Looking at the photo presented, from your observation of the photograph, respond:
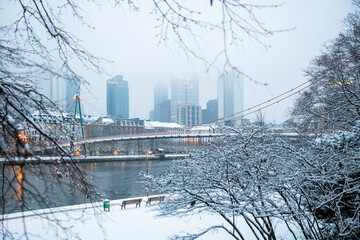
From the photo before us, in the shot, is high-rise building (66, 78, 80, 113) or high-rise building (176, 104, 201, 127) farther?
high-rise building (176, 104, 201, 127)

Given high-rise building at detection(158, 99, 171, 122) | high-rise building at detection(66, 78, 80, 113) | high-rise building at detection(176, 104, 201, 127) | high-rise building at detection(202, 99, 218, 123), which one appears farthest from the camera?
high-rise building at detection(158, 99, 171, 122)

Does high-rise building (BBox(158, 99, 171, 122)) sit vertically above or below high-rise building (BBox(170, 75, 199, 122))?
above

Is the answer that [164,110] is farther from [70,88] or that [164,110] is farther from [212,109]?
[70,88]

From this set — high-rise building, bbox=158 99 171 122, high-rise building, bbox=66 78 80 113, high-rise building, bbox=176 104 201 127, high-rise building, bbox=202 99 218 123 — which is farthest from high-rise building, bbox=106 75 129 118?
high-rise building, bbox=158 99 171 122

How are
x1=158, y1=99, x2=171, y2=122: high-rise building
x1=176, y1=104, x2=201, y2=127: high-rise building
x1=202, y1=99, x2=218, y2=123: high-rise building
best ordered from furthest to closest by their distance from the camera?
x1=158, y1=99, x2=171, y2=122: high-rise building
x1=176, y1=104, x2=201, y2=127: high-rise building
x1=202, y1=99, x2=218, y2=123: high-rise building

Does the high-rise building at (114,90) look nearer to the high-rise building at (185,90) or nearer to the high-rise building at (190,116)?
the high-rise building at (185,90)

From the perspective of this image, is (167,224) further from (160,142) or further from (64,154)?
(160,142)

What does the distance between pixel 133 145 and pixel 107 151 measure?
5.35 m

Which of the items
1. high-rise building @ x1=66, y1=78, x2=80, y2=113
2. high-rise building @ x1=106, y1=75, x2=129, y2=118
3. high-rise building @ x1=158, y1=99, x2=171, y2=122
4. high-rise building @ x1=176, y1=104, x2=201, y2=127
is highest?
high-rise building @ x1=158, y1=99, x2=171, y2=122

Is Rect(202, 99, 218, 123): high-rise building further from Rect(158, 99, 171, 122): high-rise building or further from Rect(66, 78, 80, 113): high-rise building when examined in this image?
Rect(158, 99, 171, 122): high-rise building

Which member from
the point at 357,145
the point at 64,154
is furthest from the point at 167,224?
the point at 64,154

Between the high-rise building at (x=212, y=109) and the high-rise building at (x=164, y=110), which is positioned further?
→ the high-rise building at (x=164, y=110)

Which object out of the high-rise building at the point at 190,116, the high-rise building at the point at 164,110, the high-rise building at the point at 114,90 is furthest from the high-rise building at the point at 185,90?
the high-rise building at the point at 164,110

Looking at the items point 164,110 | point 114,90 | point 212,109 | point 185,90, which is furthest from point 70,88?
point 164,110
